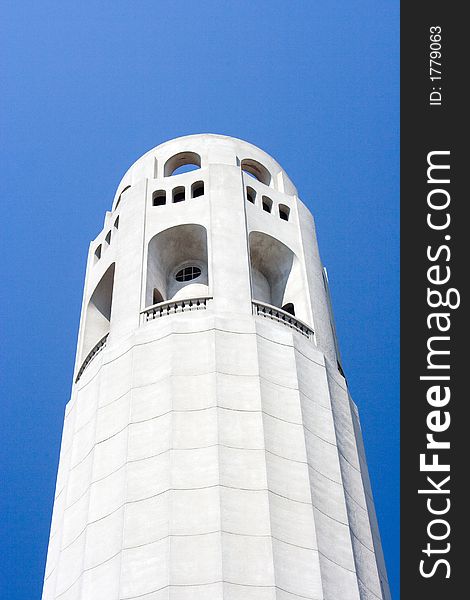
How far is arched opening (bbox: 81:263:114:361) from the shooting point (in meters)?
46.1

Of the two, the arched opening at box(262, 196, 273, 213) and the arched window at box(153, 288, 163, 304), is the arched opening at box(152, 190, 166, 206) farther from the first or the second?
the arched window at box(153, 288, 163, 304)

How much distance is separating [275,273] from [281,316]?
18.9ft

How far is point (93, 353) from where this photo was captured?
1689 inches

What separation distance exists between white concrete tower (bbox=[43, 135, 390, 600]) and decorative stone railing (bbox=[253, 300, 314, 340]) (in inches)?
3.1

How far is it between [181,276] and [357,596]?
1979cm

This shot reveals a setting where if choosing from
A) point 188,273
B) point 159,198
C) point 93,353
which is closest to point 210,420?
point 93,353

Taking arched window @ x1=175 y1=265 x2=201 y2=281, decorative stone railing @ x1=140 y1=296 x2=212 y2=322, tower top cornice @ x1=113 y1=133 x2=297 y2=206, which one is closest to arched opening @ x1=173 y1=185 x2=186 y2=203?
tower top cornice @ x1=113 y1=133 x2=297 y2=206

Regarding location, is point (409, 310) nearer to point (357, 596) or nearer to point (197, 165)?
point (357, 596)

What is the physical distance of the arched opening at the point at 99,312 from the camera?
1813 inches

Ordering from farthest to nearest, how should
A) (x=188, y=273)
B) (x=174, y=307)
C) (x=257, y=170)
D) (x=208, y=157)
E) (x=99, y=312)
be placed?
(x=257, y=170)
(x=208, y=157)
(x=99, y=312)
(x=188, y=273)
(x=174, y=307)

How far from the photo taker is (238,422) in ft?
116

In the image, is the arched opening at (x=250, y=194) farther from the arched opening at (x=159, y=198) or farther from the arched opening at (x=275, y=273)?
the arched opening at (x=159, y=198)

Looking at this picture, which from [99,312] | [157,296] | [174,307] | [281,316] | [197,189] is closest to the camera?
[174,307]

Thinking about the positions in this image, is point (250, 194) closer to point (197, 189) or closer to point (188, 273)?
point (197, 189)
